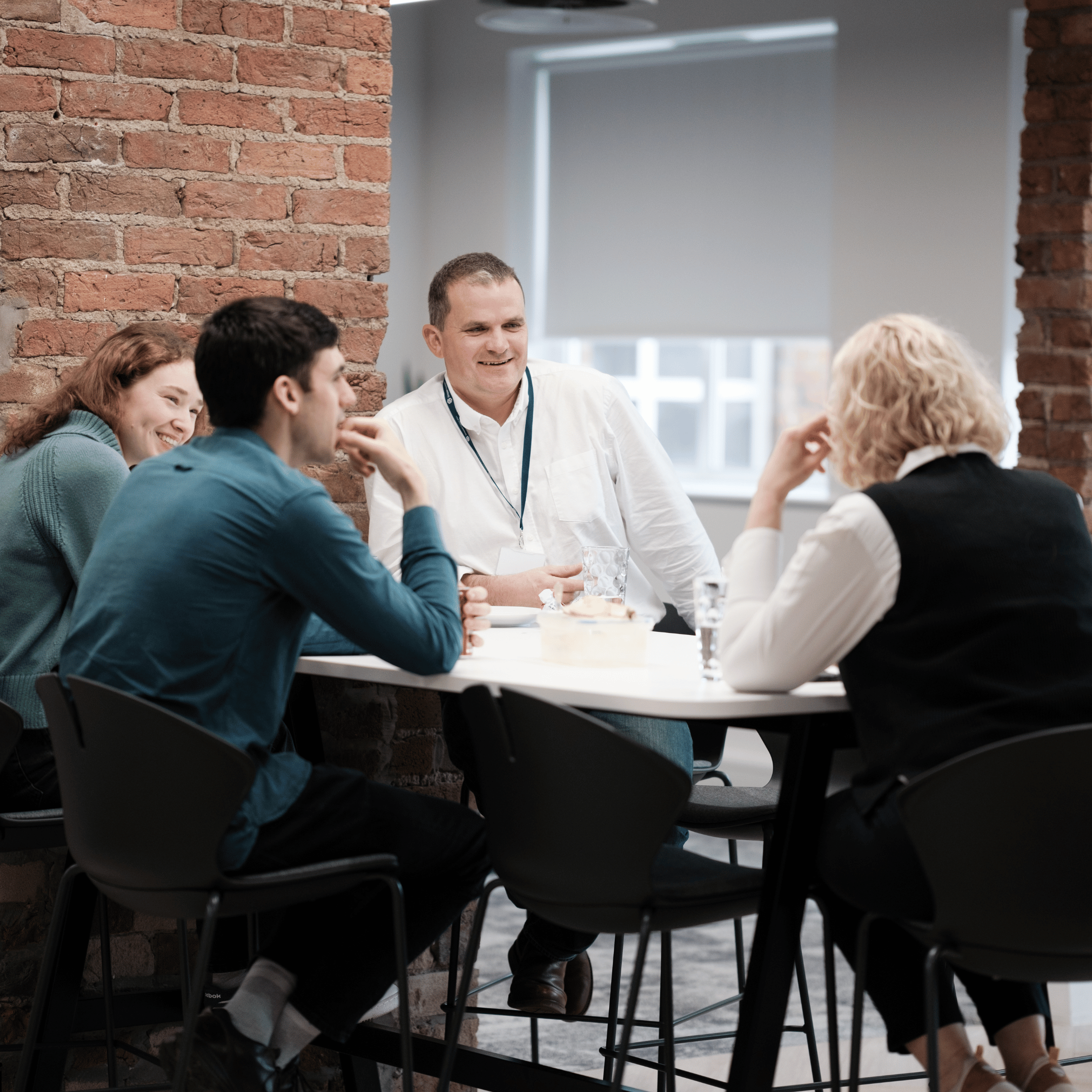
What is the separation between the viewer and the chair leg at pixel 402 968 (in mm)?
2068

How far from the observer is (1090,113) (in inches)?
149

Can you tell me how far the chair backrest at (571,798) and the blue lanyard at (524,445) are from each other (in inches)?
44.4

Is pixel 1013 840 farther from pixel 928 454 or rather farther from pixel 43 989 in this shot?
pixel 43 989

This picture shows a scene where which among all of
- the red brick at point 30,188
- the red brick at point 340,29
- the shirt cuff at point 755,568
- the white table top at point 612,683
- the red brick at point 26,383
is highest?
the red brick at point 340,29

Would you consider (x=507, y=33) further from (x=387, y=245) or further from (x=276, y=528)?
(x=276, y=528)

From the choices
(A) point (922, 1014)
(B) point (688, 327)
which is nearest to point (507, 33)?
(B) point (688, 327)

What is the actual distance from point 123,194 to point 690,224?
4.59 meters

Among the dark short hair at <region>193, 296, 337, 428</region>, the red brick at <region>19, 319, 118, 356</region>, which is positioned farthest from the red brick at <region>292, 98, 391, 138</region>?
the dark short hair at <region>193, 296, 337, 428</region>

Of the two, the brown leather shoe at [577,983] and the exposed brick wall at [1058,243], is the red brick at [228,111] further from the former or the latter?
the exposed brick wall at [1058,243]

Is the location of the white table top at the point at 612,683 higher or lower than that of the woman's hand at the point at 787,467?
lower

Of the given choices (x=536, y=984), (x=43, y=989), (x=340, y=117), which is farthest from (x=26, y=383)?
(x=536, y=984)

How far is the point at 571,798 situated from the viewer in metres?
1.95

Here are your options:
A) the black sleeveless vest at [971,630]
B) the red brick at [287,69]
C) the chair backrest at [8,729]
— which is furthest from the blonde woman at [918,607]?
the red brick at [287,69]

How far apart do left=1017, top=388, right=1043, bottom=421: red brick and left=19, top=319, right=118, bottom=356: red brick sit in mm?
2422
